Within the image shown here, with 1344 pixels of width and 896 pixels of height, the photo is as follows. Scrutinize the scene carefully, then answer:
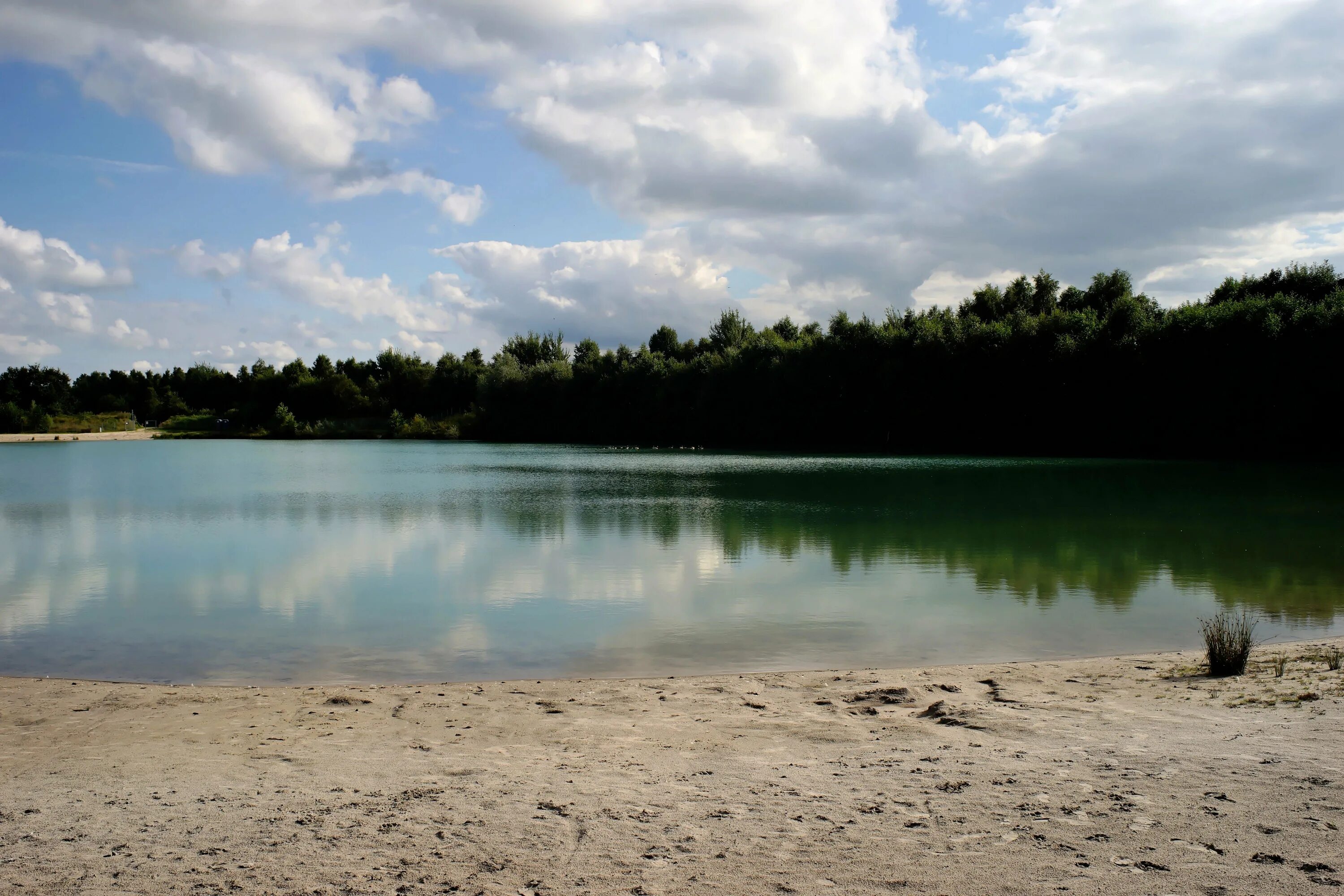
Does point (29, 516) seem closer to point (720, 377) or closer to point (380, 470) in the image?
point (380, 470)

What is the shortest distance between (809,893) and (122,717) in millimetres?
5322

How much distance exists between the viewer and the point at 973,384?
2014 inches

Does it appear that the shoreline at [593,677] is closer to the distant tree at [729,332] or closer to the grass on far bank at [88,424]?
the distant tree at [729,332]

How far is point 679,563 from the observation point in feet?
45.3

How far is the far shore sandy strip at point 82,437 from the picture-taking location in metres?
86.0

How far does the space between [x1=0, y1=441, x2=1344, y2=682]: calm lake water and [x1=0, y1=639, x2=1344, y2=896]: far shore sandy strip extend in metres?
1.56

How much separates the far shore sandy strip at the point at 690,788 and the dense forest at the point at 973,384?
3966cm

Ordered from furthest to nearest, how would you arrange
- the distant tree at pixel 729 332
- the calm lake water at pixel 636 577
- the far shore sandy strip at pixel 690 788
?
A: the distant tree at pixel 729 332 < the calm lake water at pixel 636 577 < the far shore sandy strip at pixel 690 788

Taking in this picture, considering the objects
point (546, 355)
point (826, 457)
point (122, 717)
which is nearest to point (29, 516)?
point (122, 717)

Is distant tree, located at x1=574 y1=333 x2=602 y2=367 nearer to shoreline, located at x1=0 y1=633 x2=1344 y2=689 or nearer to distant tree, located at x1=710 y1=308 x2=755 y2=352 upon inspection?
distant tree, located at x1=710 y1=308 x2=755 y2=352

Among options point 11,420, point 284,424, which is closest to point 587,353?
point 284,424

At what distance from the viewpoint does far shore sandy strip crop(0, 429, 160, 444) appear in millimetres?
86000

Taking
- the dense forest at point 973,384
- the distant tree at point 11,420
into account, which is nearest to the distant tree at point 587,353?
the dense forest at point 973,384

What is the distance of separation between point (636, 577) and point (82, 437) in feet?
330
